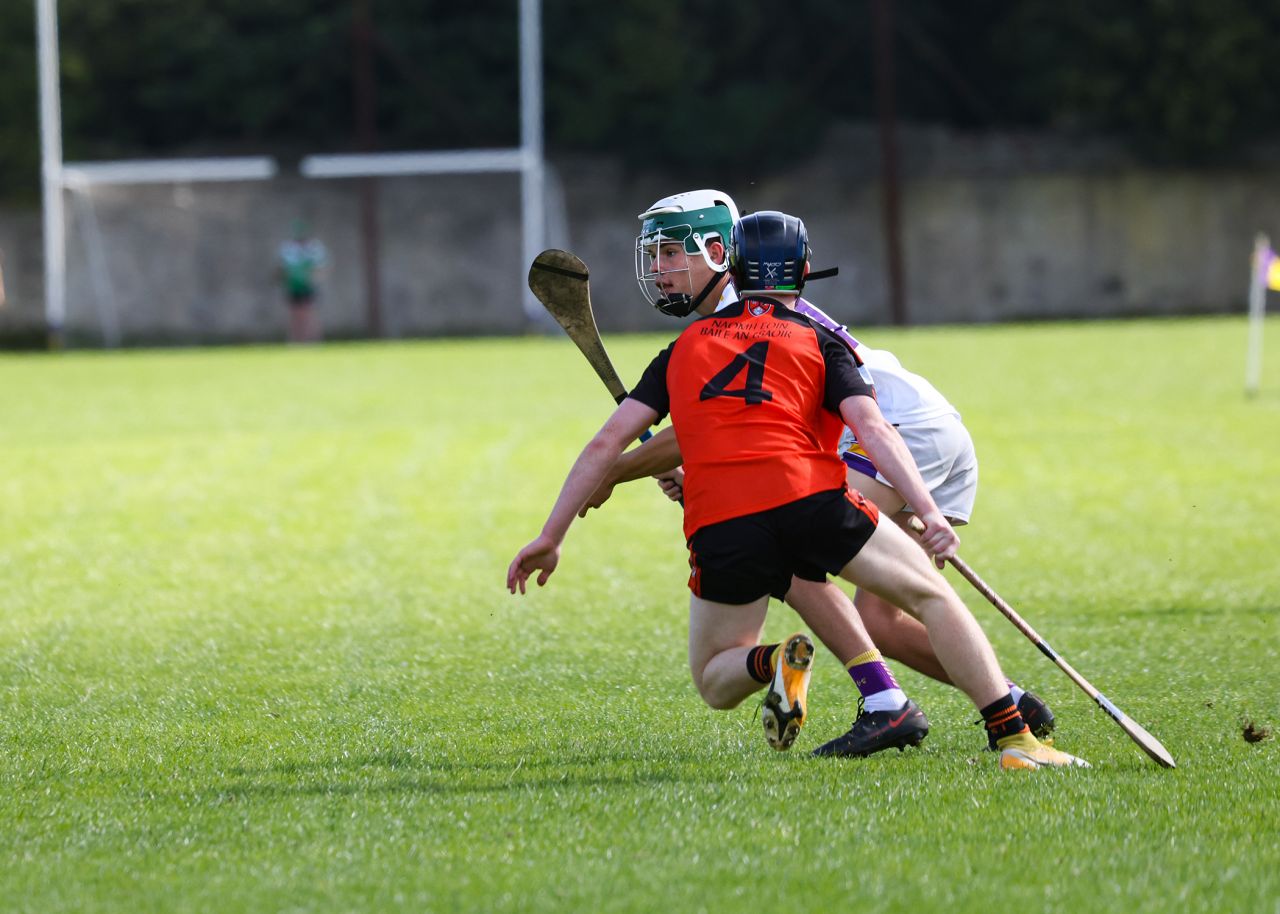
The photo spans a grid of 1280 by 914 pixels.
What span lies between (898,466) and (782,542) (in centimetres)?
38

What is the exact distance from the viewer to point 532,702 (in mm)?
6254

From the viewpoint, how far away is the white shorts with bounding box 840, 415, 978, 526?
5680 millimetres

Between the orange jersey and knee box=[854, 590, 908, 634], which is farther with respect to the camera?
knee box=[854, 590, 908, 634]

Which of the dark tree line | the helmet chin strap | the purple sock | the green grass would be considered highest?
the dark tree line

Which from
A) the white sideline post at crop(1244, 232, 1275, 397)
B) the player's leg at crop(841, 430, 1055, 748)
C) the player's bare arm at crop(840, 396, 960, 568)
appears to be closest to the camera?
the player's bare arm at crop(840, 396, 960, 568)

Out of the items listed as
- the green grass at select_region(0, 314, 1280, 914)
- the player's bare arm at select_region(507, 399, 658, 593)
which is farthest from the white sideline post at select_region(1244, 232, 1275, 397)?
the player's bare arm at select_region(507, 399, 658, 593)

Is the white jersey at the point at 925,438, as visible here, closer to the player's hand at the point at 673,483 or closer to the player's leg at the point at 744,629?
the player's hand at the point at 673,483

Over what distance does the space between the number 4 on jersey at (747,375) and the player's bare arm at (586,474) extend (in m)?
0.21

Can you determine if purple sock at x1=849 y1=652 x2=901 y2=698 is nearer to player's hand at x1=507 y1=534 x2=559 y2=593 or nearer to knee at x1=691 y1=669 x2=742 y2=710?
knee at x1=691 y1=669 x2=742 y2=710

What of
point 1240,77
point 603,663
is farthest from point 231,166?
point 603,663

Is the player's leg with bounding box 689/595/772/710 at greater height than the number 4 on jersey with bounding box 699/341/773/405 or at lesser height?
lesser

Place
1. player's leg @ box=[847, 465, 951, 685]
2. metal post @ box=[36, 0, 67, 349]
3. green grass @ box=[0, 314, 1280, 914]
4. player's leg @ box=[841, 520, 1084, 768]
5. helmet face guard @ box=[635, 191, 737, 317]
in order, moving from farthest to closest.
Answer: metal post @ box=[36, 0, 67, 349] < player's leg @ box=[847, 465, 951, 685] < helmet face guard @ box=[635, 191, 737, 317] < player's leg @ box=[841, 520, 1084, 768] < green grass @ box=[0, 314, 1280, 914]

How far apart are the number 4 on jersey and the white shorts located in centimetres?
80

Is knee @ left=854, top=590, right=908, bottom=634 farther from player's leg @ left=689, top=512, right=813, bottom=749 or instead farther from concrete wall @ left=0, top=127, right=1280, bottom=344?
concrete wall @ left=0, top=127, right=1280, bottom=344
